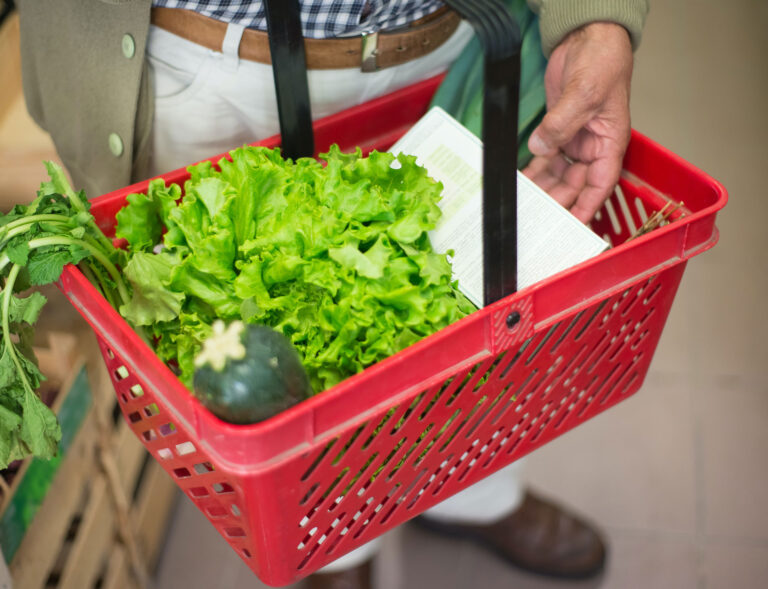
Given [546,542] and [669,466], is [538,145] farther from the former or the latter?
[669,466]

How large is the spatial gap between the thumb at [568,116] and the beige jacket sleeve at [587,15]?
97 millimetres

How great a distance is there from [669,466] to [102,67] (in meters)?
1.52

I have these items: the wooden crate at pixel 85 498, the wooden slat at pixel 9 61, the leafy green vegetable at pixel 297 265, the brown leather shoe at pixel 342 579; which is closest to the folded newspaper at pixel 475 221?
the leafy green vegetable at pixel 297 265

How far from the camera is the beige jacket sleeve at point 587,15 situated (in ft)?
3.41

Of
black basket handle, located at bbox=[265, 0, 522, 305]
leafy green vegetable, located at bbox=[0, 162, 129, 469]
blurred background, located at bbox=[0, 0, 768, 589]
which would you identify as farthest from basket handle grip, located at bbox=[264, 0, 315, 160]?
blurred background, located at bbox=[0, 0, 768, 589]

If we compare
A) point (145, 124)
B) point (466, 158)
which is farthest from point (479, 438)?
point (145, 124)

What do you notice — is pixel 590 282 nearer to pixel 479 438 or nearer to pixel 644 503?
pixel 479 438

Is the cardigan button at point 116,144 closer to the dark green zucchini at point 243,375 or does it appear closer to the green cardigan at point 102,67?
the green cardigan at point 102,67

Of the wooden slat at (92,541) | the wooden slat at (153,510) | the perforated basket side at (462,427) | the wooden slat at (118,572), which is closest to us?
the perforated basket side at (462,427)

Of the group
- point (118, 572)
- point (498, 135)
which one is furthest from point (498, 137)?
point (118, 572)

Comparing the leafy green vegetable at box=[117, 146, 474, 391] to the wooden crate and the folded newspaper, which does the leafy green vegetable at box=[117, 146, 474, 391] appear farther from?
the wooden crate

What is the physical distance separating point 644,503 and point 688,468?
5.6 inches

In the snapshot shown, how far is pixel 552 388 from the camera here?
972 mm

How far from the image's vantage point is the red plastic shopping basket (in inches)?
29.3
